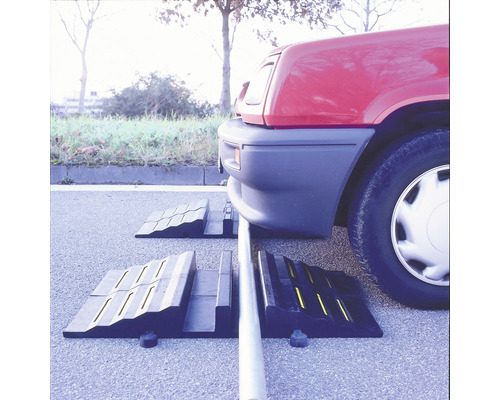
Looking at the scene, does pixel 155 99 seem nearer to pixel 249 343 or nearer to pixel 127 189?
pixel 127 189

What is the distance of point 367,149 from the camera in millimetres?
1993

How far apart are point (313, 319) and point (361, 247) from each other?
37cm

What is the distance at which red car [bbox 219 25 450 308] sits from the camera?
176 cm

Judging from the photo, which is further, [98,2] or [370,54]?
[98,2]

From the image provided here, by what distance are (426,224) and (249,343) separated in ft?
2.91

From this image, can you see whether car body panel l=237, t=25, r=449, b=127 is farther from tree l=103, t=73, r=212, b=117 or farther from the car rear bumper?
tree l=103, t=73, r=212, b=117

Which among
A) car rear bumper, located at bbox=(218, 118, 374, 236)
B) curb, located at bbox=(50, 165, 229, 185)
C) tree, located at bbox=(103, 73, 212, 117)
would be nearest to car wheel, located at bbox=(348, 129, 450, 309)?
car rear bumper, located at bbox=(218, 118, 374, 236)

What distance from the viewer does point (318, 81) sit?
1.77 m

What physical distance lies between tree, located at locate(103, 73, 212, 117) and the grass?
318 centimetres

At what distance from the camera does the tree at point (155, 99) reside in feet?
33.3

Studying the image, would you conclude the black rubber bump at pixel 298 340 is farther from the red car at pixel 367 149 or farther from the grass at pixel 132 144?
the grass at pixel 132 144

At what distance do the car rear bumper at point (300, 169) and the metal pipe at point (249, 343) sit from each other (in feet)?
0.90

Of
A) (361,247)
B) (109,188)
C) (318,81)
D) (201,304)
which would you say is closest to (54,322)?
(201,304)
